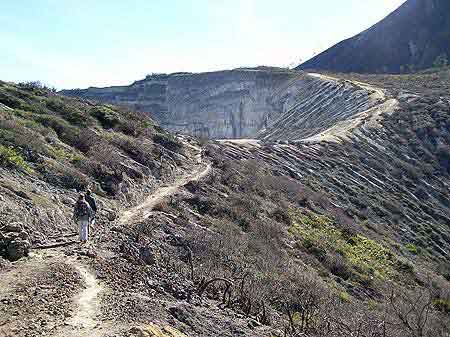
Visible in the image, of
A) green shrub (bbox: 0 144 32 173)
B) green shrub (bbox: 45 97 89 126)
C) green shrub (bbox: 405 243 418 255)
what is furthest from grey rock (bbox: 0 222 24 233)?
A: green shrub (bbox: 405 243 418 255)

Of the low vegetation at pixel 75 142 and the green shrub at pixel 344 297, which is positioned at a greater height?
the low vegetation at pixel 75 142

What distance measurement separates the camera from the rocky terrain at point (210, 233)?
8.12 m

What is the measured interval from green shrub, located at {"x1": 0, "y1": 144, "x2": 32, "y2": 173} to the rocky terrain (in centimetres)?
7

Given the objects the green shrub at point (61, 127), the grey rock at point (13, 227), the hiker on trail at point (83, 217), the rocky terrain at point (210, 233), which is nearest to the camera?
the rocky terrain at point (210, 233)

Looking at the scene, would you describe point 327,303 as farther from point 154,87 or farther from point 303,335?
point 154,87

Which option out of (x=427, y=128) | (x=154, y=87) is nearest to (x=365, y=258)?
(x=427, y=128)

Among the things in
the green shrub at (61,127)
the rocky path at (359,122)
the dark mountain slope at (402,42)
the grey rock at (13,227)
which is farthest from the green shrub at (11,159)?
the dark mountain slope at (402,42)

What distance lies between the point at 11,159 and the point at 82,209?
3.39m

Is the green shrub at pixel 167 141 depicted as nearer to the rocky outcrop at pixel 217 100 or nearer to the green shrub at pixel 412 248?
the green shrub at pixel 412 248

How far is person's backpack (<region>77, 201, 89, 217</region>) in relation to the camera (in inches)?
443

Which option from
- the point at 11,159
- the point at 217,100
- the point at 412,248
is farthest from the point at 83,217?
the point at 217,100

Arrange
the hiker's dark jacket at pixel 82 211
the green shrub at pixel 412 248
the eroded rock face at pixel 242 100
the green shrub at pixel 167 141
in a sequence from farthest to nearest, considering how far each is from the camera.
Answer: the eroded rock face at pixel 242 100
the green shrub at pixel 167 141
the green shrub at pixel 412 248
the hiker's dark jacket at pixel 82 211

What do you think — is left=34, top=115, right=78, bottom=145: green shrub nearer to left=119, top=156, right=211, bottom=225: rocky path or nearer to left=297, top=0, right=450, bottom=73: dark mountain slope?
left=119, top=156, right=211, bottom=225: rocky path

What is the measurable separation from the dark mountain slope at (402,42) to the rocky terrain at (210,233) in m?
60.0
